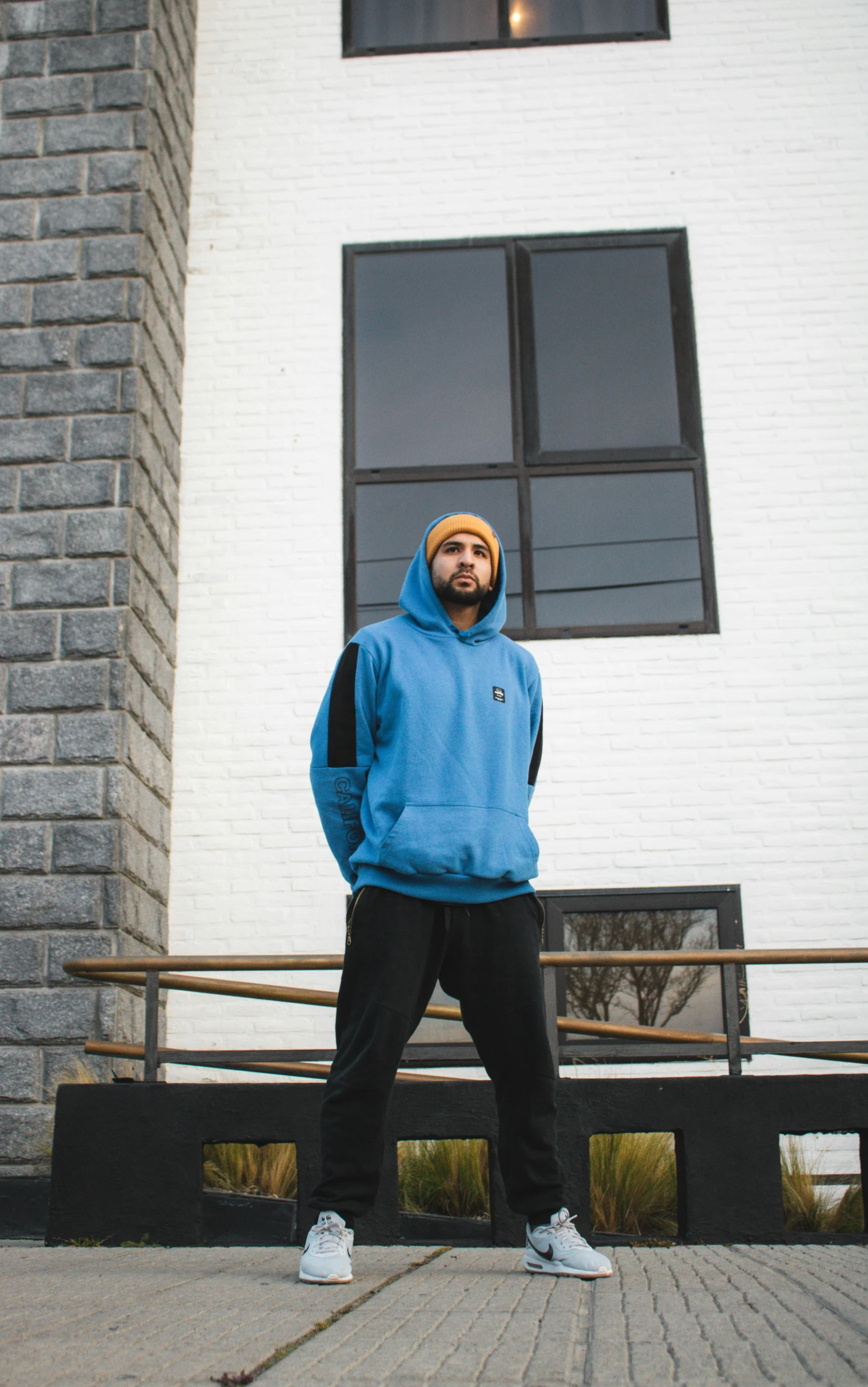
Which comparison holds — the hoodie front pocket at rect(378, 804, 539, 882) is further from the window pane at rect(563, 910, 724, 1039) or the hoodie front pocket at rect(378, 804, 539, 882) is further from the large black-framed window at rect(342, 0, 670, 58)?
the large black-framed window at rect(342, 0, 670, 58)

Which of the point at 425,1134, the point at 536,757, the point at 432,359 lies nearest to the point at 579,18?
the point at 432,359

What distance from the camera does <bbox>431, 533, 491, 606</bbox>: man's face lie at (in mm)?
3178

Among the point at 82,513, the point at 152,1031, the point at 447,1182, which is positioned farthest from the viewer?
the point at 82,513

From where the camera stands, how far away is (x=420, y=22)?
7289 mm

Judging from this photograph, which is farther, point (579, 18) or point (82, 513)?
point (579, 18)

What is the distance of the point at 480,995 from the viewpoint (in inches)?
113

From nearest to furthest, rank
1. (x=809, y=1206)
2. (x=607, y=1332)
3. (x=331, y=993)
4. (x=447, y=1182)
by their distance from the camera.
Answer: (x=607, y=1332) < (x=331, y=993) < (x=809, y=1206) < (x=447, y=1182)

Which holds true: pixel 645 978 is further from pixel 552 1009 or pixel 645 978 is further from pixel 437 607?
pixel 437 607

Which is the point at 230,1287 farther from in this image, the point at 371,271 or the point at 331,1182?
the point at 371,271

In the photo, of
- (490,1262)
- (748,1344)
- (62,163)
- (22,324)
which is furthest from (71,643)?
(748,1344)

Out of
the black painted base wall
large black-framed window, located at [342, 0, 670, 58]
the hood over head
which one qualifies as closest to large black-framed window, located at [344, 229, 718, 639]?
large black-framed window, located at [342, 0, 670, 58]

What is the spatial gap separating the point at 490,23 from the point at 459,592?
5486 mm

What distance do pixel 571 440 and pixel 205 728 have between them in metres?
2.42

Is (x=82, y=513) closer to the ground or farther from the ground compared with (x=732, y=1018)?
farther from the ground
